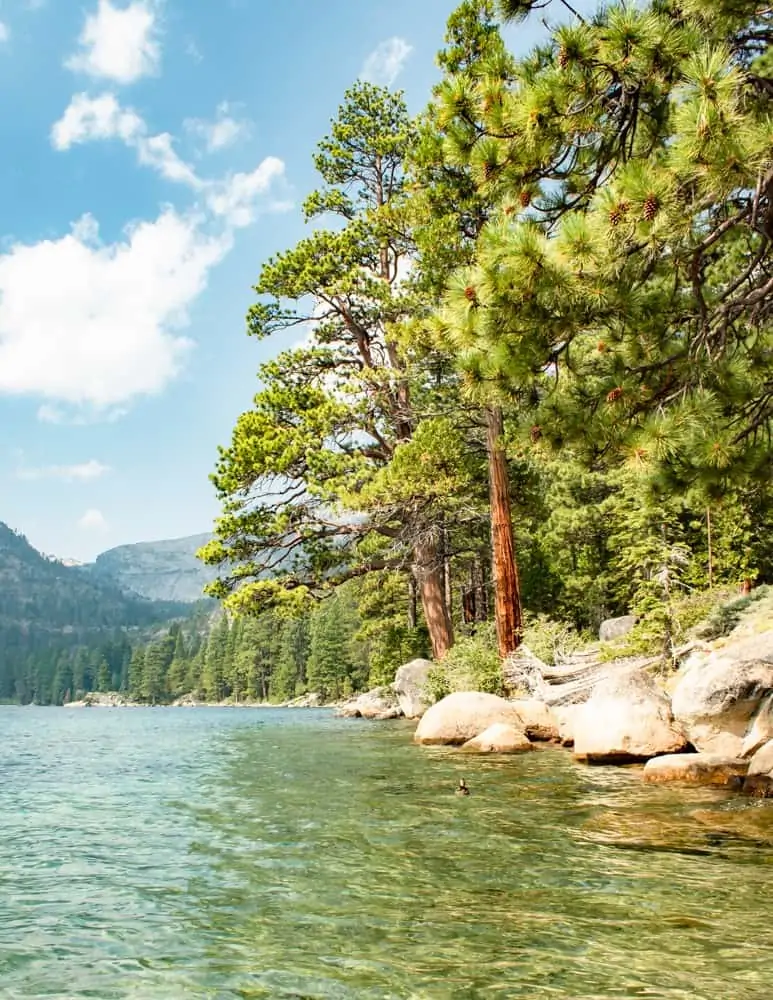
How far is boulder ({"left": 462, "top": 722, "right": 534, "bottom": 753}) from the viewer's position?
12789mm

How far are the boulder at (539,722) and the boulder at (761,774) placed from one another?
5796 millimetres

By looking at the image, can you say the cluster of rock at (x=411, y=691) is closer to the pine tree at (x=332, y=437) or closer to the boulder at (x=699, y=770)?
→ the pine tree at (x=332, y=437)

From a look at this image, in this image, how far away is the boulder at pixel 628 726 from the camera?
35.6 ft

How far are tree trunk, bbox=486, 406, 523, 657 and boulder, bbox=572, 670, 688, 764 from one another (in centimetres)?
554

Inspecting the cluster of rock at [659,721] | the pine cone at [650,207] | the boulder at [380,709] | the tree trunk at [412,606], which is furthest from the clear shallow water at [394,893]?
the tree trunk at [412,606]

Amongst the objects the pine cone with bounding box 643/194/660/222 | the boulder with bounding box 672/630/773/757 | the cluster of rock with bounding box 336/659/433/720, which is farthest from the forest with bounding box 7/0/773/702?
the cluster of rock with bounding box 336/659/433/720

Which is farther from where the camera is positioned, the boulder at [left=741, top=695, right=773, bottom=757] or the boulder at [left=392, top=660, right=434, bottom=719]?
the boulder at [left=392, top=660, right=434, bottom=719]

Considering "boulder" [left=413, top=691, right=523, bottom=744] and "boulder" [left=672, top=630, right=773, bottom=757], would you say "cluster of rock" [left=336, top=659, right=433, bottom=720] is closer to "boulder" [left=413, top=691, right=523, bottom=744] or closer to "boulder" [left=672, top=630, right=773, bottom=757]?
"boulder" [left=413, top=691, right=523, bottom=744]

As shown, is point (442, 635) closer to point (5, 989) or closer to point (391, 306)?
point (391, 306)

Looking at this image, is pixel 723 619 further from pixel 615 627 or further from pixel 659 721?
pixel 615 627

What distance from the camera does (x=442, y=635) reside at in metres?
21.8

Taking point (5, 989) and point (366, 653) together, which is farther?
point (366, 653)

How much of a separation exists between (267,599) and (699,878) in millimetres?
15575

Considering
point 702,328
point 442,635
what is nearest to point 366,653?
point 442,635
